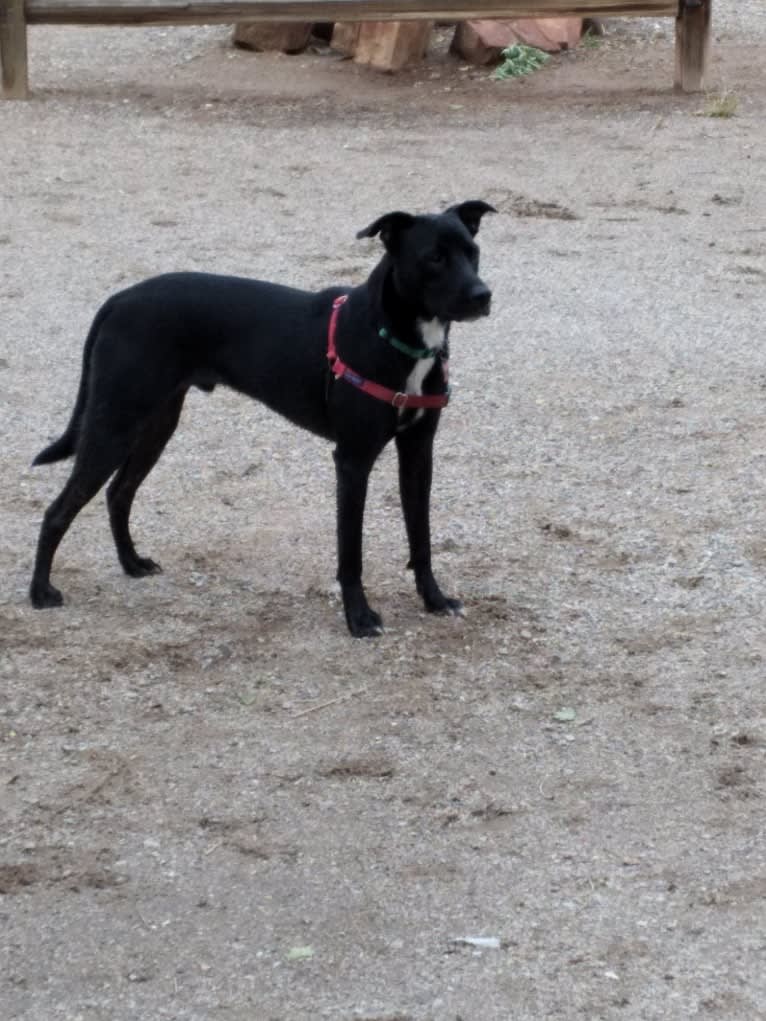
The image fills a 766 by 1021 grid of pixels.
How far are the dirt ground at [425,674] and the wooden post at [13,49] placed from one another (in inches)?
120

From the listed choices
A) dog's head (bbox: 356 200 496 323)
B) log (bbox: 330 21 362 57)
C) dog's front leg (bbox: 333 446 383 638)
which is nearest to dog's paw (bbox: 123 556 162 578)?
dog's front leg (bbox: 333 446 383 638)

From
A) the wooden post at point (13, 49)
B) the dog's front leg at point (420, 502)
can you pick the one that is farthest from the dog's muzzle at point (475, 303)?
the wooden post at point (13, 49)

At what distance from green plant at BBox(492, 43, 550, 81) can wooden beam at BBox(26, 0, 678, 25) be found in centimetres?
102

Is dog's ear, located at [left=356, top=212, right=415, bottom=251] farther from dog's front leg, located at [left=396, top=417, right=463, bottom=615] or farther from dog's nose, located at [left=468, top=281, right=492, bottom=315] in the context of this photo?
dog's front leg, located at [left=396, top=417, right=463, bottom=615]

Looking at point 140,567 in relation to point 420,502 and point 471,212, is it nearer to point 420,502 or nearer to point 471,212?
point 420,502

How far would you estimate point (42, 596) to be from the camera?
5.05 m

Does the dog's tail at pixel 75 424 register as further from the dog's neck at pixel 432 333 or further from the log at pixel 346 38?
the log at pixel 346 38

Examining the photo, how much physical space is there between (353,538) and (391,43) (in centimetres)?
875

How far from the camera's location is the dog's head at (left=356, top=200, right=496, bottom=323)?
4438mm

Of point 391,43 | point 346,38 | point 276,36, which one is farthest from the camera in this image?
point 276,36

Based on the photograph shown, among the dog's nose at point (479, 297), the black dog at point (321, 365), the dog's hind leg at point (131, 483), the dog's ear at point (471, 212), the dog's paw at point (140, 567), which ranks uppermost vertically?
the dog's ear at point (471, 212)

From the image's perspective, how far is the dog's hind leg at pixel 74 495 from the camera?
16.2 ft

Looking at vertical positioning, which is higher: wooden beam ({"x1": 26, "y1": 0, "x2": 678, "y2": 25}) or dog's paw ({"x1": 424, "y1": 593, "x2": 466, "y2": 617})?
wooden beam ({"x1": 26, "y1": 0, "x2": 678, "y2": 25})

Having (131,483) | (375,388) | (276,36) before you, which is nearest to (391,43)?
(276,36)
